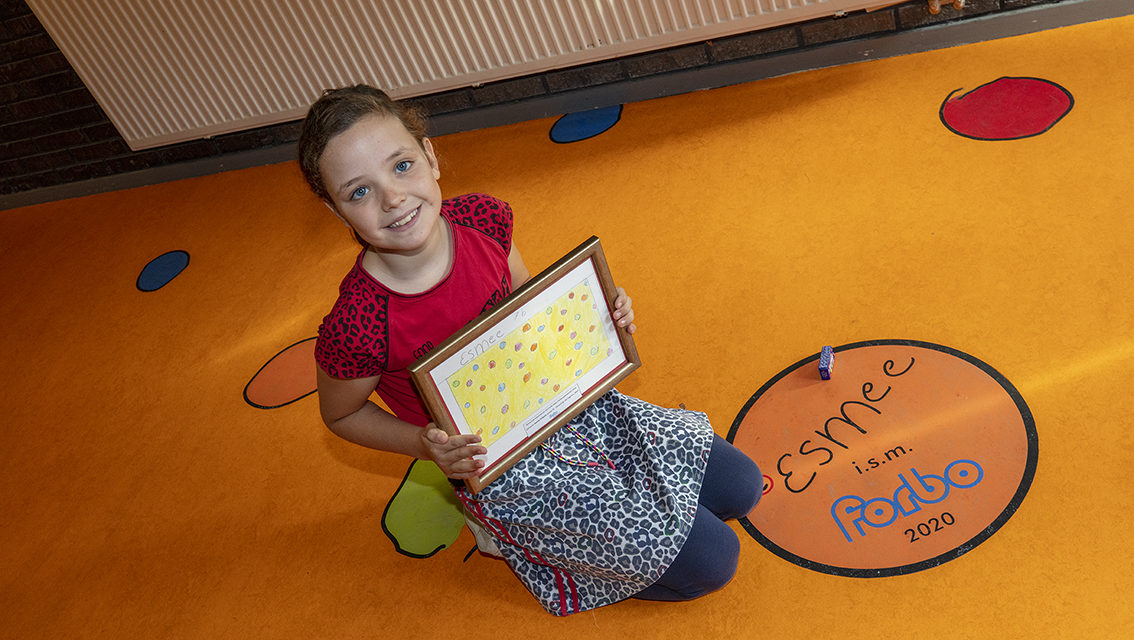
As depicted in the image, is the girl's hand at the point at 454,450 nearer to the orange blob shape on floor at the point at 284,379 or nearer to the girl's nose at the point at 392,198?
the girl's nose at the point at 392,198

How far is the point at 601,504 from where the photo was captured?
4.78 ft

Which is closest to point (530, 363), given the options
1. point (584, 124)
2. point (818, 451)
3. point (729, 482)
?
point (729, 482)

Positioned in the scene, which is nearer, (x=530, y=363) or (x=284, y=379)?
(x=530, y=363)

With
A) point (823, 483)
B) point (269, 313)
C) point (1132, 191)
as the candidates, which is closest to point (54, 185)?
point (269, 313)

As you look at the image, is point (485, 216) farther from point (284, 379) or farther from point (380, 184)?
point (284, 379)

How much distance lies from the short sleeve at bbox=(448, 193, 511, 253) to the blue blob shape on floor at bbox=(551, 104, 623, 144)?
123 centimetres

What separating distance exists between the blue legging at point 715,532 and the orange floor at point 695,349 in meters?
0.05

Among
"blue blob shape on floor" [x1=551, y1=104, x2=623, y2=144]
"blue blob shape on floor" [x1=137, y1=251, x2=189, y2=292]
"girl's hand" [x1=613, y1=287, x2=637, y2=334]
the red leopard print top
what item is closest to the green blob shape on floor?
the red leopard print top

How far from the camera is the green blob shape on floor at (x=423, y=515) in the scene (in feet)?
6.06

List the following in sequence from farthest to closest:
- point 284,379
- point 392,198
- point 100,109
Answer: point 100,109 < point 284,379 < point 392,198

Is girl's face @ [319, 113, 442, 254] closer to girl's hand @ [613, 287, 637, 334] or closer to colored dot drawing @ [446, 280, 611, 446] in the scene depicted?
colored dot drawing @ [446, 280, 611, 446]

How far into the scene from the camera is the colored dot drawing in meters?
1.37

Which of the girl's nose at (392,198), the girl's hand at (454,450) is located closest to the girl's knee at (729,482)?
the girl's hand at (454,450)

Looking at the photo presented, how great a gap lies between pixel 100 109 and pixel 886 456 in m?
3.05
